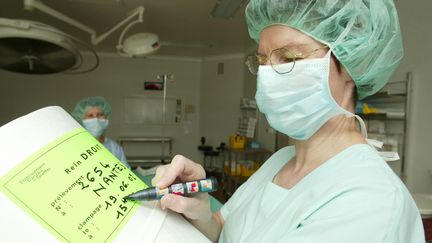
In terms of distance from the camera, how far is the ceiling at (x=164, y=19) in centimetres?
290

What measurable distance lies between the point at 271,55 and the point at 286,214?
37 centimetres

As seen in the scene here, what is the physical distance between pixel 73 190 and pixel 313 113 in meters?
0.53

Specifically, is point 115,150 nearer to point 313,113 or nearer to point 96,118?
point 96,118

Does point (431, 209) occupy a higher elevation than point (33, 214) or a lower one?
lower

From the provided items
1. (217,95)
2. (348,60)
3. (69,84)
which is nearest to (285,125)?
(348,60)

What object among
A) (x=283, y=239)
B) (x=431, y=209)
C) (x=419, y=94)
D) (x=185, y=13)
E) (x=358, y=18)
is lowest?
(x=431, y=209)

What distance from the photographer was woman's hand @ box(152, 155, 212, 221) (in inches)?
19.3

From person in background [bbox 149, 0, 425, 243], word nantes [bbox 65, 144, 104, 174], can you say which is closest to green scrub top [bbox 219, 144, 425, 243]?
person in background [bbox 149, 0, 425, 243]

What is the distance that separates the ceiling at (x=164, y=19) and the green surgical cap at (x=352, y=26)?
2334 mm

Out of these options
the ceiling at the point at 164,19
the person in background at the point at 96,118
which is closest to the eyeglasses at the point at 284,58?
the person in background at the point at 96,118

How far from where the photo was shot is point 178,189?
1.68 ft

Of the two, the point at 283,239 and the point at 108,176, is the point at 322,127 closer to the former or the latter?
the point at 283,239

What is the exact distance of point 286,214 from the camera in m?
0.58

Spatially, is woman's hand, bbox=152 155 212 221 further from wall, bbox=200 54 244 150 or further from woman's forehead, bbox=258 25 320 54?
wall, bbox=200 54 244 150
